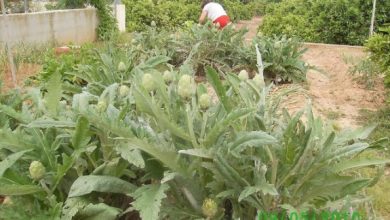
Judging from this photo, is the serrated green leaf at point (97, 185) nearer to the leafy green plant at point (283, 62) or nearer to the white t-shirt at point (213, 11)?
the leafy green plant at point (283, 62)

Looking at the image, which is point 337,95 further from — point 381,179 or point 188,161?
point 188,161

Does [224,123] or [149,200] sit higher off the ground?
[224,123]

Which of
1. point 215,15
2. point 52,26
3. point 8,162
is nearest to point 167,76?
point 8,162

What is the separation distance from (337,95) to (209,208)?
421 centimetres

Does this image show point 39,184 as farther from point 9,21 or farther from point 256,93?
point 9,21

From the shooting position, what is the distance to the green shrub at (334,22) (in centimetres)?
900

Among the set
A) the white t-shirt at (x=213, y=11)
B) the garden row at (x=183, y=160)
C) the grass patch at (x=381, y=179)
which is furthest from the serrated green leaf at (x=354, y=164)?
the white t-shirt at (x=213, y=11)

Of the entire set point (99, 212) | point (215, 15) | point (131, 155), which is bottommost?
point (99, 212)

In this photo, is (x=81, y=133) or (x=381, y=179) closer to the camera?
(x=81, y=133)

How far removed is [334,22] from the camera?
9266mm

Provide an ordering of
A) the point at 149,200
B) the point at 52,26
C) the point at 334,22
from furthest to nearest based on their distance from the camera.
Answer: the point at 334,22
the point at 52,26
the point at 149,200

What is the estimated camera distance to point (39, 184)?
1814 millimetres

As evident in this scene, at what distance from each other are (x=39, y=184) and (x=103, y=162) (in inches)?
11.5

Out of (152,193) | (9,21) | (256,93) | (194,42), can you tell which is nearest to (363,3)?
(194,42)
